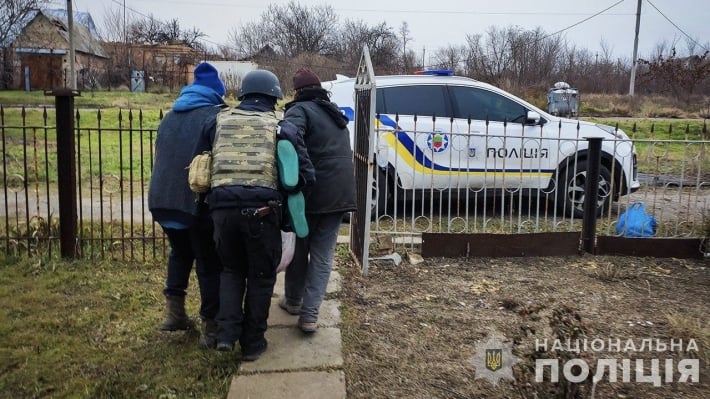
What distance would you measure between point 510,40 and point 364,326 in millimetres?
33002

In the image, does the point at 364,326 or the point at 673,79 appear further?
→ the point at 673,79

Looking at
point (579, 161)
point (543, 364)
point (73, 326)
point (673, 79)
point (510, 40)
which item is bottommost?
point (73, 326)

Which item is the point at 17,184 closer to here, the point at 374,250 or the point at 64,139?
the point at 64,139

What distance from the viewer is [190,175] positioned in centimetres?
306

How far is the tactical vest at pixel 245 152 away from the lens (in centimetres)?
301

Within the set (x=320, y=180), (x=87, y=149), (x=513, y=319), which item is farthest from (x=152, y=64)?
(x=513, y=319)

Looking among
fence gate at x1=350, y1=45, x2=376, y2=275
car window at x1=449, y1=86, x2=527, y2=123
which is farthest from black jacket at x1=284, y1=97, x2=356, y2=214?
car window at x1=449, y1=86, x2=527, y2=123

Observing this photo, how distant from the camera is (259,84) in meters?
3.21

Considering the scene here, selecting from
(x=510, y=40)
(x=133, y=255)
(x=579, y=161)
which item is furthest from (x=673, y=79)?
(x=133, y=255)

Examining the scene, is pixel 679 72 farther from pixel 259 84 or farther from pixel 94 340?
pixel 94 340

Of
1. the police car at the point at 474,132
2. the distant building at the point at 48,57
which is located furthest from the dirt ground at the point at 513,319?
the distant building at the point at 48,57

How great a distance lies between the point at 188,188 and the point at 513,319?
2.28 metres

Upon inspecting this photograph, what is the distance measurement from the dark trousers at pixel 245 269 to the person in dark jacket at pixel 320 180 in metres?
0.46

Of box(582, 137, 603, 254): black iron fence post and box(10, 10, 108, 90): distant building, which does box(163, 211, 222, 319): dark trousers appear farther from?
box(10, 10, 108, 90): distant building
